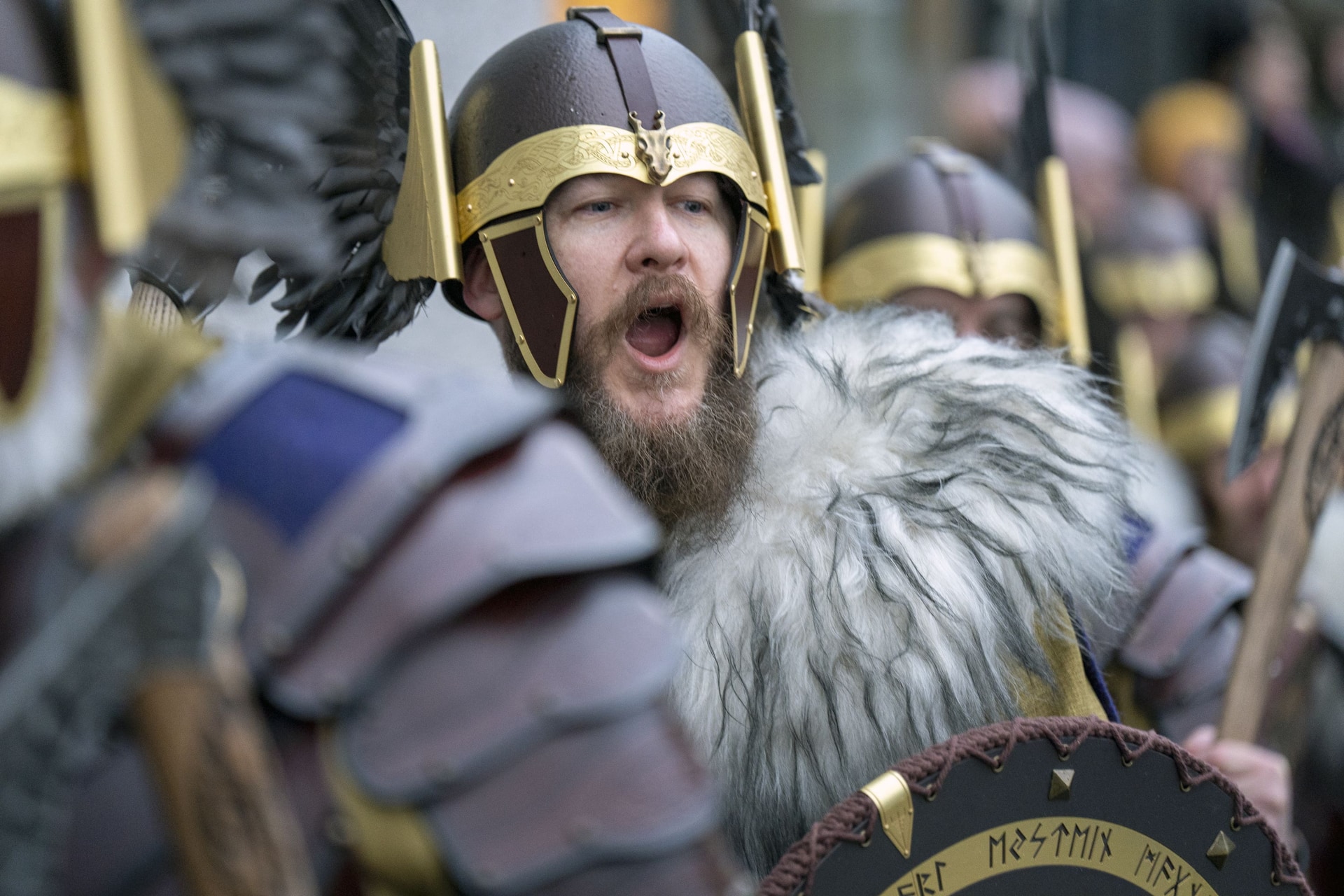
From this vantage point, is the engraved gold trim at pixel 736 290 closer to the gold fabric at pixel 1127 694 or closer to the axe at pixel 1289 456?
the axe at pixel 1289 456

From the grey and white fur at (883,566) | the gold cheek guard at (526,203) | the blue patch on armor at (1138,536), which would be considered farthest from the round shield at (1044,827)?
the gold cheek guard at (526,203)

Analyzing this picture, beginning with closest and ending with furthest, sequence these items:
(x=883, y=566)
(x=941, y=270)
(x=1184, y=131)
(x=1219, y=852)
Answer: (x=1219, y=852) < (x=883, y=566) < (x=941, y=270) < (x=1184, y=131)

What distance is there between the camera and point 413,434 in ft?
3.45

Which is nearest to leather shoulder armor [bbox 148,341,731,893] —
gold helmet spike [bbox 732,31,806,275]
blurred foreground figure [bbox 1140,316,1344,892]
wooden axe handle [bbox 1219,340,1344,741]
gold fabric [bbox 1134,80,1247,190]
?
gold helmet spike [bbox 732,31,806,275]

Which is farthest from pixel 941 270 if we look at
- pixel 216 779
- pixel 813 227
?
pixel 216 779

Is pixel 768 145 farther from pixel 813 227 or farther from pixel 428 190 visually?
pixel 813 227

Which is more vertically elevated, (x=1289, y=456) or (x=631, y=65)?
(x=631, y=65)

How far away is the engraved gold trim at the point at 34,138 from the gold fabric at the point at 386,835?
423 mm

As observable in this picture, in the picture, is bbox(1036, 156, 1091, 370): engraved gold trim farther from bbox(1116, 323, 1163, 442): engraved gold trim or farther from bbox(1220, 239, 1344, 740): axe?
bbox(1220, 239, 1344, 740): axe

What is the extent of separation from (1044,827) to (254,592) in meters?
0.92

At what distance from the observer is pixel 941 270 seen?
3.10m

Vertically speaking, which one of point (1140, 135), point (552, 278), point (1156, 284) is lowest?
point (1140, 135)

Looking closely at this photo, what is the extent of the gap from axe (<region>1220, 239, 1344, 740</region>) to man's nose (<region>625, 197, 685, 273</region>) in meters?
0.95

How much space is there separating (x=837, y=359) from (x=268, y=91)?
1.14 metres
